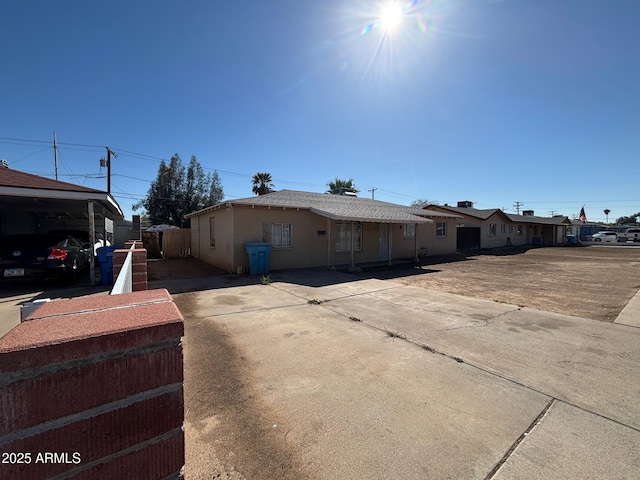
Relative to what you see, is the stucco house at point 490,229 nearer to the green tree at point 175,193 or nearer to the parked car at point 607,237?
the parked car at point 607,237

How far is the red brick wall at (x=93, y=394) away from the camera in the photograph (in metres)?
0.88

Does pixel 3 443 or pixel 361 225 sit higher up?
pixel 361 225

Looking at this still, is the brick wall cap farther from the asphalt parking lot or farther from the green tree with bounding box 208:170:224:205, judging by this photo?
the green tree with bounding box 208:170:224:205

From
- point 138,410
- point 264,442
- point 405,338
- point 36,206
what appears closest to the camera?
point 138,410

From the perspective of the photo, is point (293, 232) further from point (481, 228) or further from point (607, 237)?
point (607, 237)

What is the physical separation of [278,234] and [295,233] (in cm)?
75

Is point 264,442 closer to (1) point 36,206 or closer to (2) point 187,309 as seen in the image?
(2) point 187,309

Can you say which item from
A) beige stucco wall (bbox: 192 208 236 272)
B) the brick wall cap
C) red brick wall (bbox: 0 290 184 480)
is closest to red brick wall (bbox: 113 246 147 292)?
the brick wall cap

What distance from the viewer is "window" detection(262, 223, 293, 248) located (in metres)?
11.9

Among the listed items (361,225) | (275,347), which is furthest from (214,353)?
(361,225)

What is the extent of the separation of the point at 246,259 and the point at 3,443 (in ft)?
35.1

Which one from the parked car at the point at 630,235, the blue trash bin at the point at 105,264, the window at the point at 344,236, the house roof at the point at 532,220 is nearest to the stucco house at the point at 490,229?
the house roof at the point at 532,220

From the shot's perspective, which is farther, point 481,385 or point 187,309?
point 187,309

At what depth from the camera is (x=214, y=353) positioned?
160 inches
